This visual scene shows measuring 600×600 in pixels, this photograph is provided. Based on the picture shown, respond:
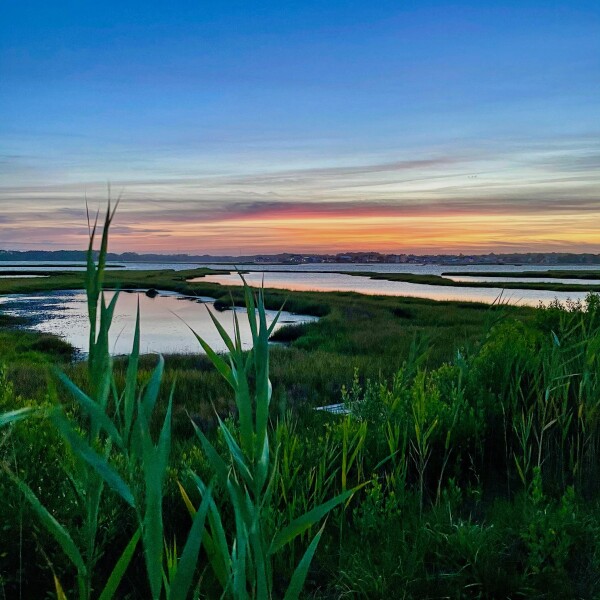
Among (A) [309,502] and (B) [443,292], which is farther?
(B) [443,292]

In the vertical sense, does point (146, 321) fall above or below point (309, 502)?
below

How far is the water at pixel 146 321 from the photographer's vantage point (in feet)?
73.8

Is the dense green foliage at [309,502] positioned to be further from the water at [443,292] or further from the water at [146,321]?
the water at [443,292]

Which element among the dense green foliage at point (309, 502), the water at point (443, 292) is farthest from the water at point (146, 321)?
the dense green foliage at point (309, 502)

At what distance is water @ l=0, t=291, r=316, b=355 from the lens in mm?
22500

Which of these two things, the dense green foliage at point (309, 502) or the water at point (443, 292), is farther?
the water at point (443, 292)

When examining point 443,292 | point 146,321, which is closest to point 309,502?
point 146,321

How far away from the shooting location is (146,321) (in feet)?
98.4

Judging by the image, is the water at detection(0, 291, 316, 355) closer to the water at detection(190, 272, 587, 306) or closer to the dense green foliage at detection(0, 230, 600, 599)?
the water at detection(190, 272, 587, 306)

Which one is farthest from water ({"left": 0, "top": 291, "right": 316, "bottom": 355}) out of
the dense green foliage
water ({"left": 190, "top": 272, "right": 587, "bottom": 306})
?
the dense green foliage

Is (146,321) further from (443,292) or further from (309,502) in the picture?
(443,292)

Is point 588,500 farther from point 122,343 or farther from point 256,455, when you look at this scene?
point 122,343

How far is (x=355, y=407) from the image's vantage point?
5.92 m

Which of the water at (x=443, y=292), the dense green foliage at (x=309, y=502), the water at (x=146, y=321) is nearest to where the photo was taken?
→ the dense green foliage at (x=309, y=502)
